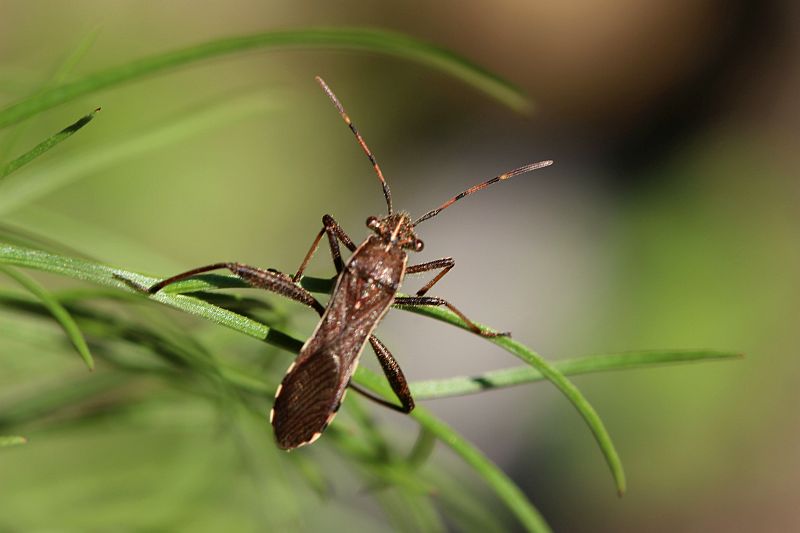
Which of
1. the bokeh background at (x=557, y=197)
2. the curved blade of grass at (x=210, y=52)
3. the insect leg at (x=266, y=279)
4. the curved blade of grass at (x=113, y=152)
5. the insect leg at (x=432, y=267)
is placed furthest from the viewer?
the bokeh background at (x=557, y=197)

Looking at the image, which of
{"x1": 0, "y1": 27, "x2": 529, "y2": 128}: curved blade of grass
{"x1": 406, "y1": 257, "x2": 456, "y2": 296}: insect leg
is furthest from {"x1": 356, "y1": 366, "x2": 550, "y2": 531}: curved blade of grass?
{"x1": 406, "y1": 257, "x2": 456, "y2": 296}: insect leg

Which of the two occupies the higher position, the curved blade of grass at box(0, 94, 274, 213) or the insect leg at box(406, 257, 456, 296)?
the curved blade of grass at box(0, 94, 274, 213)

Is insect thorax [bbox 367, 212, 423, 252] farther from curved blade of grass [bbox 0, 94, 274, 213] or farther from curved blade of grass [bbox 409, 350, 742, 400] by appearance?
curved blade of grass [bbox 409, 350, 742, 400]

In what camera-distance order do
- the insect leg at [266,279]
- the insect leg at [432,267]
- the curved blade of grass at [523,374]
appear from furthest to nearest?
the insect leg at [432,267] < the insect leg at [266,279] < the curved blade of grass at [523,374]

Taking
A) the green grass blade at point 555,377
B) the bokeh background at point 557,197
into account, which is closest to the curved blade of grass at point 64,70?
the green grass blade at point 555,377

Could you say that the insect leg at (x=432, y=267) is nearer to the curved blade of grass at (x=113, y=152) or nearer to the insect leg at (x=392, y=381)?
the insect leg at (x=392, y=381)

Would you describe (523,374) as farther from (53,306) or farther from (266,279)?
(53,306)

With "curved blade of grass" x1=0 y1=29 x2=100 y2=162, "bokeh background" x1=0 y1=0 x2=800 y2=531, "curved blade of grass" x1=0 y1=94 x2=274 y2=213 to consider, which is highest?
"curved blade of grass" x1=0 y1=29 x2=100 y2=162
